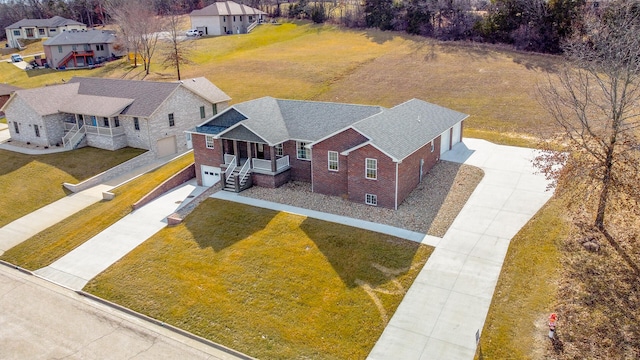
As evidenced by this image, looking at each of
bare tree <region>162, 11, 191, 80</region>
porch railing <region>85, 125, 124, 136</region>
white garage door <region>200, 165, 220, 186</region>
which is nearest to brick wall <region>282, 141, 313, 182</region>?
white garage door <region>200, 165, 220, 186</region>

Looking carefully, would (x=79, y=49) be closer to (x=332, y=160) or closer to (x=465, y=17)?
(x=465, y=17)

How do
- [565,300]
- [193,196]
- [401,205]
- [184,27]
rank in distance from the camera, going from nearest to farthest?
[565,300]
[401,205]
[193,196]
[184,27]

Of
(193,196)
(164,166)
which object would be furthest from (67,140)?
(193,196)

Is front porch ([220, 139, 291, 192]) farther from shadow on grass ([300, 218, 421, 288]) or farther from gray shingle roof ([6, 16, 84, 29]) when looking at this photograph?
gray shingle roof ([6, 16, 84, 29])

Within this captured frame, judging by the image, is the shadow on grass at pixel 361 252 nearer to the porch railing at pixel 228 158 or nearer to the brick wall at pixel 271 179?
the brick wall at pixel 271 179

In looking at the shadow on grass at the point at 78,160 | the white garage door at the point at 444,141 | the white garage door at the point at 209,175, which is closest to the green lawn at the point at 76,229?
the white garage door at the point at 209,175

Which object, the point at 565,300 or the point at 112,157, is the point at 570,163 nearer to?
the point at 565,300
